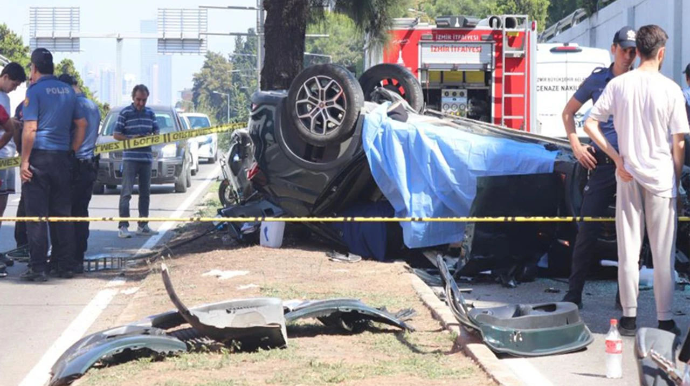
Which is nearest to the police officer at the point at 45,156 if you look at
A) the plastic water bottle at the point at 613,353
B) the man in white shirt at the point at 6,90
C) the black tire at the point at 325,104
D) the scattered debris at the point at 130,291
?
the man in white shirt at the point at 6,90

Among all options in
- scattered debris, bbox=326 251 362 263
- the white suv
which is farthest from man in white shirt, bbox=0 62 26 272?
the white suv

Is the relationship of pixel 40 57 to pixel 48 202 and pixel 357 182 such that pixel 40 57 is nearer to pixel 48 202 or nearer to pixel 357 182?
pixel 48 202

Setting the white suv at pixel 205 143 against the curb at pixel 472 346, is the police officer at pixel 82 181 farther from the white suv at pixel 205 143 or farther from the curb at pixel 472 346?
the white suv at pixel 205 143

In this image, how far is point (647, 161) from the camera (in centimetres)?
721

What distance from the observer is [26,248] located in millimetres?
12258

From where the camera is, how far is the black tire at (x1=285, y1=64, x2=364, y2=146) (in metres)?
10.8

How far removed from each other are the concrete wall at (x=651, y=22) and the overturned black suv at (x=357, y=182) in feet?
57.8

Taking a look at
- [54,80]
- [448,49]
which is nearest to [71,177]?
[54,80]

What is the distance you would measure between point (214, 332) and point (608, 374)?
228 centimetres

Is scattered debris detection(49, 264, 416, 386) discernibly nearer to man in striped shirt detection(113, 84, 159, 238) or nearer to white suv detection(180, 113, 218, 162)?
man in striped shirt detection(113, 84, 159, 238)

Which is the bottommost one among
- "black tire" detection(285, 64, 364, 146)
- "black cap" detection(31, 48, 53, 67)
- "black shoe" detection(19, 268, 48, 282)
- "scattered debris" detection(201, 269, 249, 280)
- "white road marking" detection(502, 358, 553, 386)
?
"black shoe" detection(19, 268, 48, 282)

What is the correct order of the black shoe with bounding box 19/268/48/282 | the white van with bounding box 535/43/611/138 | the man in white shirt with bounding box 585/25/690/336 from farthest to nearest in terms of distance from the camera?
1. the white van with bounding box 535/43/611/138
2. the black shoe with bounding box 19/268/48/282
3. the man in white shirt with bounding box 585/25/690/336

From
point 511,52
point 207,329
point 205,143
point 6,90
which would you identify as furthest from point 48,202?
point 205,143

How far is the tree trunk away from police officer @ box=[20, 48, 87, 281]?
13.5 feet
